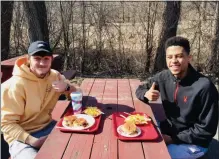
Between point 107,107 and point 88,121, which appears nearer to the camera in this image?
point 88,121

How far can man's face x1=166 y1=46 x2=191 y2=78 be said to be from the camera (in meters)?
2.55

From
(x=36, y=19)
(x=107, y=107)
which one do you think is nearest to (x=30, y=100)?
(x=107, y=107)

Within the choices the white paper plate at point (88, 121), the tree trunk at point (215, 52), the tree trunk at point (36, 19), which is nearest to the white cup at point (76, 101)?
the white paper plate at point (88, 121)

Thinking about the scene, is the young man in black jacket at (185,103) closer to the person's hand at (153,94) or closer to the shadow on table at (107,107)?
the person's hand at (153,94)

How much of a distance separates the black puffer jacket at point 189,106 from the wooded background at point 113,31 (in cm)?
420

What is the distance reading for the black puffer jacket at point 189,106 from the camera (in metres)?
2.43

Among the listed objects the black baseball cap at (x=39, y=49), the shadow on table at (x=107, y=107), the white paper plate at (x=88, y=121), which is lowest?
the shadow on table at (x=107, y=107)

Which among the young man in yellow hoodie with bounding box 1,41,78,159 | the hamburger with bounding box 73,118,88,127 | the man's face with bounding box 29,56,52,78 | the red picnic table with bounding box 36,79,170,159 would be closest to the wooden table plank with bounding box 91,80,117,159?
the red picnic table with bounding box 36,79,170,159

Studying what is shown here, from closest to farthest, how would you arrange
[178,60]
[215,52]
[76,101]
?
1. [76,101]
2. [178,60]
3. [215,52]

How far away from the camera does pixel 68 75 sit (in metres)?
4.79

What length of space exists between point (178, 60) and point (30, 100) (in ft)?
4.33

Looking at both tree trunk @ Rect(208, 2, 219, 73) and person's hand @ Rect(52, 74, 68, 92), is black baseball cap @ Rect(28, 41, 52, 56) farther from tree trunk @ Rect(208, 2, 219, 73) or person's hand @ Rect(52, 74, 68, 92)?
tree trunk @ Rect(208, 2, 219, 73)

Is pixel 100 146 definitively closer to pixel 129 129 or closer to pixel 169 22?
pixel 129 129

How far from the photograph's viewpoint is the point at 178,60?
256 cm
